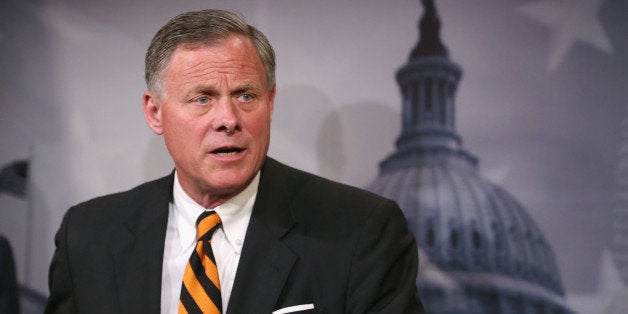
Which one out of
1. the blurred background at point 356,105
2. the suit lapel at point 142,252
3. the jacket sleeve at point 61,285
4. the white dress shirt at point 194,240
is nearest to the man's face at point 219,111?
the white dress shirt at point 194,240

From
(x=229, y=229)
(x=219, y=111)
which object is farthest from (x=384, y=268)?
(x=219, y=111)

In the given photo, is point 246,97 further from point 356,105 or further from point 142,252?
point 356,105

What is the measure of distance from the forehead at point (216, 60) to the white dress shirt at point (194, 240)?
0.31 meters

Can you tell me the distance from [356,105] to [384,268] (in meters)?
1.27

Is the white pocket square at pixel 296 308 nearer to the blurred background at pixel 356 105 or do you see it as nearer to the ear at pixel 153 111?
the ear at pixel 153 111

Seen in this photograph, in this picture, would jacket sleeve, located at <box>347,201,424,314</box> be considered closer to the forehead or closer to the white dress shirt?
the white dress shirt

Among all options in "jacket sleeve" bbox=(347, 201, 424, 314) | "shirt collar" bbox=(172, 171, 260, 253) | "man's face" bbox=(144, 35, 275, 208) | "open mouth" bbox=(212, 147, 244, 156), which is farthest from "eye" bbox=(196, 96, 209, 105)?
"jacket sleeve" bbox=(347, 201, 424, 314)

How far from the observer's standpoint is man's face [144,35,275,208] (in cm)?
168

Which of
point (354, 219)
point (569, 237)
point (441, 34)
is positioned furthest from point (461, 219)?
point (354, 219)

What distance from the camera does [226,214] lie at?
183cm

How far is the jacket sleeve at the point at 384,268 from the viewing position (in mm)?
1648

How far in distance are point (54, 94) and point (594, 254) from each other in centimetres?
215

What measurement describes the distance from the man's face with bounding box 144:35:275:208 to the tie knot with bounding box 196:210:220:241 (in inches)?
3.1

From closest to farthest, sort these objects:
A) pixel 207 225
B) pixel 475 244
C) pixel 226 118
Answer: pixel 226 118, pixel 207 225, pixel 475 244
